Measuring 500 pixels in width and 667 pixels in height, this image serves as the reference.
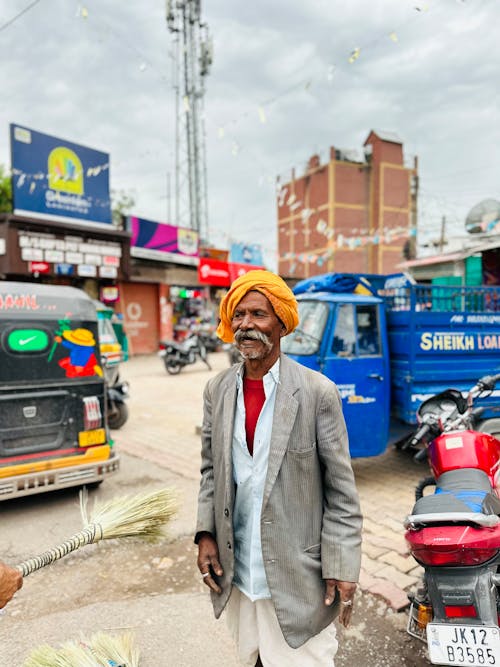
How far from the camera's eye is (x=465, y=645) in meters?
1.92

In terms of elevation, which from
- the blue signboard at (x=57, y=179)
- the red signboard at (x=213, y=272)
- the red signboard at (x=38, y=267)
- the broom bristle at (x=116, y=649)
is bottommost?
the broom bristle at (x=116, y=649)

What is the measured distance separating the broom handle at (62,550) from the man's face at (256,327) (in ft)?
3.43

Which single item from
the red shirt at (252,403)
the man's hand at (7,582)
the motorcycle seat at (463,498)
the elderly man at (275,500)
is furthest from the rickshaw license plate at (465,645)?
the man's hand at (7,582)

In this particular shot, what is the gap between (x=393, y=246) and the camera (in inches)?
1447

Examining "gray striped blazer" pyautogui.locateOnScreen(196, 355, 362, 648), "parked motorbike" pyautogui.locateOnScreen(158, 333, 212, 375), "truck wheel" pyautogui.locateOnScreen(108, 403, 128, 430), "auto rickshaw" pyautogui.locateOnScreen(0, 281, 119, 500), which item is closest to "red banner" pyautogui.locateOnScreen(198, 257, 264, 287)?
"parked motorbike" pyautogui.locateOnScreen(158, 333, 212, 375)

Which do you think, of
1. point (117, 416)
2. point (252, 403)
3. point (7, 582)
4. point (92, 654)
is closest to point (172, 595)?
point (92, 654)

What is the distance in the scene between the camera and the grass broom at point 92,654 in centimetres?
218

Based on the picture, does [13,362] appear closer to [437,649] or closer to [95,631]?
[95,631]

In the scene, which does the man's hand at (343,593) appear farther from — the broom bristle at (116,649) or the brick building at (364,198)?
the brick building at (364,198)

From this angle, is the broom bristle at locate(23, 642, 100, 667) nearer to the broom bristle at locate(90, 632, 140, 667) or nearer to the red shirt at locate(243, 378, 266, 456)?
the broom bristle at locate(90, 632, 140, 667)

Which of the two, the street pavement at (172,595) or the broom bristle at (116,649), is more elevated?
the broom bristle at (116,649)

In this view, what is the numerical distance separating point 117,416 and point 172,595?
4723mm

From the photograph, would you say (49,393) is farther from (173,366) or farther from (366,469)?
(173,366)

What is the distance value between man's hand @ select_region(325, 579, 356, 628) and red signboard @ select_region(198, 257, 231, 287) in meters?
18.5
